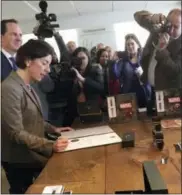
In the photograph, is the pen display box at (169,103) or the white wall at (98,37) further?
the white wall at (98,37)

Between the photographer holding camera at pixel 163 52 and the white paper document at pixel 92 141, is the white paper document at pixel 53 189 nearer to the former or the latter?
the white paper document at pixel 92 141

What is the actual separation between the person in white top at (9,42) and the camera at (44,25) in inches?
5.3

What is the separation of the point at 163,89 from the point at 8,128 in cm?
96

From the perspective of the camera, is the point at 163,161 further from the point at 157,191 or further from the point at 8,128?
the point at 8,128

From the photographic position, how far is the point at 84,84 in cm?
206

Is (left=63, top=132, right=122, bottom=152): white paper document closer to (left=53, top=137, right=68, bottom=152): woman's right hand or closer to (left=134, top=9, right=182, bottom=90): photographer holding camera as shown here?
(left=53, top=137, right=68, bottom=152): woman's right hand

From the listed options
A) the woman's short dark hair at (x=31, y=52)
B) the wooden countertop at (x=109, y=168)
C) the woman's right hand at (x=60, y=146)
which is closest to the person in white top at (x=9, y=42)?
the woman's short dark hair at (x=31, y=52)

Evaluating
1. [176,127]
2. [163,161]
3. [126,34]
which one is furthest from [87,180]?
[126,34]

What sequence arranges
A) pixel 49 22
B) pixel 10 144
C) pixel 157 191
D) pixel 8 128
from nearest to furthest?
1. pixel 157 191
2. pixel 8 128
3. pixel 10 144
4. pixel 49 22

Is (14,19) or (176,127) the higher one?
(14,19)

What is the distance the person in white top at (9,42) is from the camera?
1923 mm

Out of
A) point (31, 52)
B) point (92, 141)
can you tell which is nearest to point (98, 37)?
point (31, 52)

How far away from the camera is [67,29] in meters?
1.97

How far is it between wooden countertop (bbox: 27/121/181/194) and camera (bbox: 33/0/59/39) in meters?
Answer: 0.90
